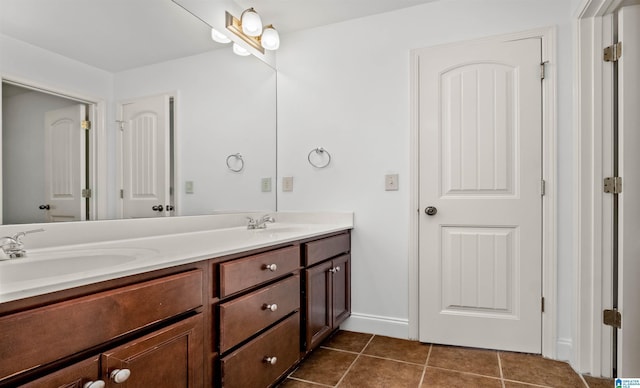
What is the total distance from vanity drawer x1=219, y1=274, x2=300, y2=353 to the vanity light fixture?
1.60 meters

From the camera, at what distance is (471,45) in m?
2.11

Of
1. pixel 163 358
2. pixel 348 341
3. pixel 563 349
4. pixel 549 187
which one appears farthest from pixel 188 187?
pixel 563 349

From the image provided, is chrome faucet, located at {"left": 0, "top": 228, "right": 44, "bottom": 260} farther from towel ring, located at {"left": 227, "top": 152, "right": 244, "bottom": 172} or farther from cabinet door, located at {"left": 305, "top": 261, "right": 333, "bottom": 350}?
towel ring, located at {"left": 227, "top": 152, "right": 244, "bottom": 172}

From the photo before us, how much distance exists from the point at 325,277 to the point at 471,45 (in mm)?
1662

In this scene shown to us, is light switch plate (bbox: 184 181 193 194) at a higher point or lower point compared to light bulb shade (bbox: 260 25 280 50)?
lower

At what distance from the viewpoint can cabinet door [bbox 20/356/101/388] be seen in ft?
2.38

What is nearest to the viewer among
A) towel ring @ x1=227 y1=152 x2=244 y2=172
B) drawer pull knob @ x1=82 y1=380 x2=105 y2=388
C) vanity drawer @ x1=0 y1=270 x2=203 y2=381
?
vanity drawer @ x1=0 y1=270 x2=203 y2=381

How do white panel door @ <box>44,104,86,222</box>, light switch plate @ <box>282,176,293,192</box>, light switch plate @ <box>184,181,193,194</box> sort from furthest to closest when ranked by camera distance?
light switch plate @ <box>282,176,293,192</box>
light switch plate @ <box>184,181,193,194</box>
white panel door @ <box>44,104,86,222</box>

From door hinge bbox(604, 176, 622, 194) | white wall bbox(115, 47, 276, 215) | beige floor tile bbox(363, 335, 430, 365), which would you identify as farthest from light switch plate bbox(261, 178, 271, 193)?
door hinge bbox(604, 176, 622, 194)

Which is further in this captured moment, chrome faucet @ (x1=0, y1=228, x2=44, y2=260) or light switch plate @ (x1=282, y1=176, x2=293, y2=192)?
light switch plate @ (x1=282, y1=176, x2=293, y2=192)

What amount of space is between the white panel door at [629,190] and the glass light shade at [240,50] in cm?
211

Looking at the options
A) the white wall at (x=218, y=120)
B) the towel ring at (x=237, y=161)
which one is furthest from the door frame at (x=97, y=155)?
the towel ring at (x=237, y=161)

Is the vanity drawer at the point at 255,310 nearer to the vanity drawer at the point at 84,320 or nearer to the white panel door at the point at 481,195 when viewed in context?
the vanity drawer at the point at 84,320

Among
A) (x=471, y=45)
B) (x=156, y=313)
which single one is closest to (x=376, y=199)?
(x=471, y=45)
